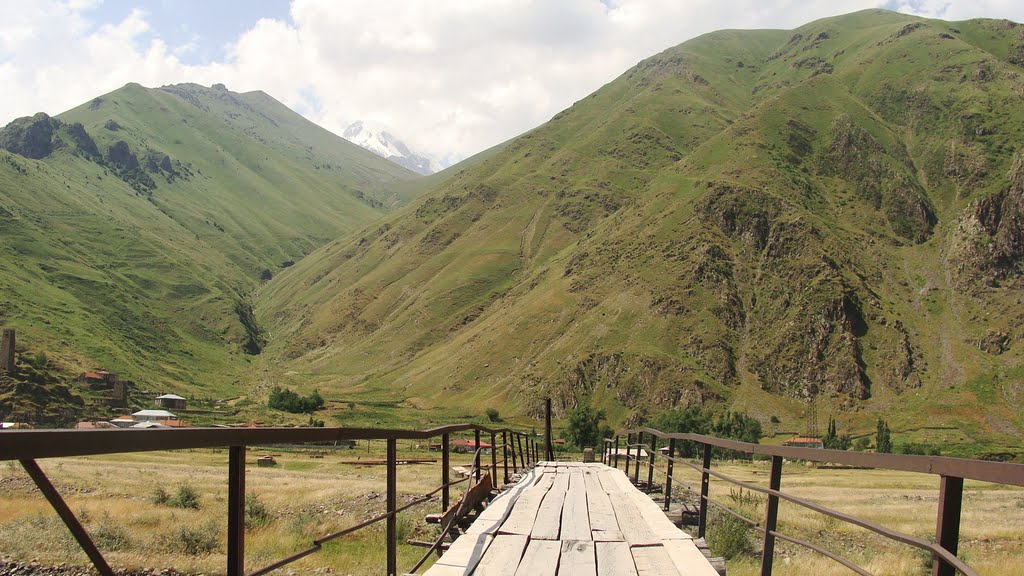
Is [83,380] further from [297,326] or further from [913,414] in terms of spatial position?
[913,414]

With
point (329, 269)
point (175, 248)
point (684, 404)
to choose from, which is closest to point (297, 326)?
point (329, 269)

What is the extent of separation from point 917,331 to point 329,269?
467 ft

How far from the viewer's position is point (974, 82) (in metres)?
150

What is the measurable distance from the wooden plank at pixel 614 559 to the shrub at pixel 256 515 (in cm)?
1318

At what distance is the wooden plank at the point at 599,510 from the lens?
652cm

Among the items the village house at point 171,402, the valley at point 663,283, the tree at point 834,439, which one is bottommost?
the village house at point 171,402

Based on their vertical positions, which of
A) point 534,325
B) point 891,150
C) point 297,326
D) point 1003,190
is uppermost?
point 891,150

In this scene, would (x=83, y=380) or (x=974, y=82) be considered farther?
(x=974, y=82)

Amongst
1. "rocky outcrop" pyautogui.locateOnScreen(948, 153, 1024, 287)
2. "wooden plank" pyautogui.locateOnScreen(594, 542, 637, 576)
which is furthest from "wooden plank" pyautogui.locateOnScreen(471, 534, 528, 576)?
"rocky outcrop" pyautogui.locateOnScreen(948, 153, 1024, 287)

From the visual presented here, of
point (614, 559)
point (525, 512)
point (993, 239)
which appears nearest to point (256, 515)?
point (525, 512)

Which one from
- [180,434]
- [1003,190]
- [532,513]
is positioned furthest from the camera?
[1003,190]

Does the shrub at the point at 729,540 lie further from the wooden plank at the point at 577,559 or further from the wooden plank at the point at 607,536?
Result: the wooden plank at the point at 577,559

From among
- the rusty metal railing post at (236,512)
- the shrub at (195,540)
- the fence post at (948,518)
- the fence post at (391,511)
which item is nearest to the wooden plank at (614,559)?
the fence post at (391,511)

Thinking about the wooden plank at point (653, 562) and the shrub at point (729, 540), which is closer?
the wooden plank at point (653, 562)
